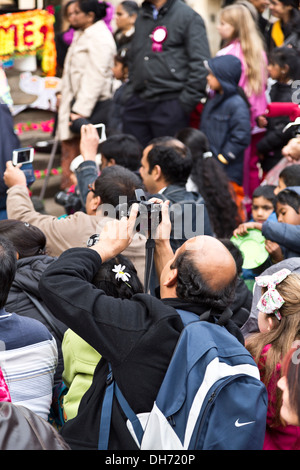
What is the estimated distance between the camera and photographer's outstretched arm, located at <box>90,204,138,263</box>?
2.52 m

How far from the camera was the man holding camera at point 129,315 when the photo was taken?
7.32 feet

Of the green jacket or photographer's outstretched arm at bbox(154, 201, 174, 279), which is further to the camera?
photographer's outstretched arm at bbox(154, 201, 174, 279)

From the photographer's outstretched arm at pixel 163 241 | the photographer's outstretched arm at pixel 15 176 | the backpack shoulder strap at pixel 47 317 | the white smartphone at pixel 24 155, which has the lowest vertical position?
the backpack shoulder strap at pixel 47 317

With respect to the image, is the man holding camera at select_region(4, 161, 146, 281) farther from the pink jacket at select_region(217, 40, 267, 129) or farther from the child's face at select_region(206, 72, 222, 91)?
the pink jacket at select_region(217, 40, 267, 129)

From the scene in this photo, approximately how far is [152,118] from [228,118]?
2.43 feet

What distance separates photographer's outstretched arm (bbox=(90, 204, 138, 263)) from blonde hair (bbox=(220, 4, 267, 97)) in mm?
4078

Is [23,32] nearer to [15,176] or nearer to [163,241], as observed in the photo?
[15,176]

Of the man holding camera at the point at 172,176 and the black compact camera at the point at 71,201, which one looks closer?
the man holding camera at the point at 172,176

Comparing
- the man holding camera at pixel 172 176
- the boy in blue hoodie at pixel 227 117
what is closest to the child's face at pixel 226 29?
the boy in blue hoodie at pixel 227 117

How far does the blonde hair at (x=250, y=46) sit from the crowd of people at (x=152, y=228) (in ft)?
0.04

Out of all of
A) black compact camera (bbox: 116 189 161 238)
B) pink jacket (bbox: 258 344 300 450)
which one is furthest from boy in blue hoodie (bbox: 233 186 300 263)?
pink jacket (bbox: 258 344 300 450)

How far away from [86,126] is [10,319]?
190 centimetres

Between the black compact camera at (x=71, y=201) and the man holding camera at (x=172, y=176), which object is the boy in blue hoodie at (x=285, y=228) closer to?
the man holding camera at (x=172, y=176)

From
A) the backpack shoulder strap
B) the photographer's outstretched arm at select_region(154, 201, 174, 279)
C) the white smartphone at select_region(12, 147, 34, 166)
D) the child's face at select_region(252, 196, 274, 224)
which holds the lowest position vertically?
the child's face at select_region(252, 196, 274, 224)
